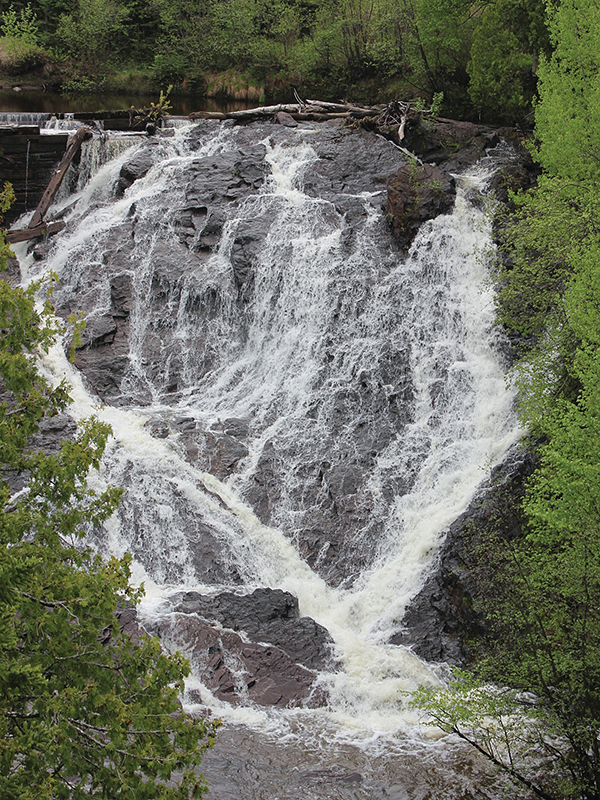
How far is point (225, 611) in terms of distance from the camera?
12.4 meters

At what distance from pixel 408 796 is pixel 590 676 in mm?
2584

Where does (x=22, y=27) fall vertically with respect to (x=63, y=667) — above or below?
above

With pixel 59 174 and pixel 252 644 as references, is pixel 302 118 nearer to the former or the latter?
pixel 59 174

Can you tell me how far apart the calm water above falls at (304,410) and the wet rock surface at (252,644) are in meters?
0.26

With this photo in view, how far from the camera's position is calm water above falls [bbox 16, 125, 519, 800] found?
10719 millimetres

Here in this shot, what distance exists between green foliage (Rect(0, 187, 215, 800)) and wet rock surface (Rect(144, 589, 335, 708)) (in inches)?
221

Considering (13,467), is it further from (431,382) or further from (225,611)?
(431,382)

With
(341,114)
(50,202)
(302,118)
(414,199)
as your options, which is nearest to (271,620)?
(414,199)

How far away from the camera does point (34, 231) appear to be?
20.3 meters

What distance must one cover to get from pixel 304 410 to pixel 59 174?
10986 millimetres

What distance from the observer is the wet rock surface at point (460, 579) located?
12.1m

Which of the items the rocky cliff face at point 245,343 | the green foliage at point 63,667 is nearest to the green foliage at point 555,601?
the rocky cliff face at point 245,343

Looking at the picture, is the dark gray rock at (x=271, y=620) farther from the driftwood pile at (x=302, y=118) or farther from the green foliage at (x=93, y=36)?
the green foliage at (x=93, y=36)

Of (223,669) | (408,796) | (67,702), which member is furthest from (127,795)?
(223,669)
